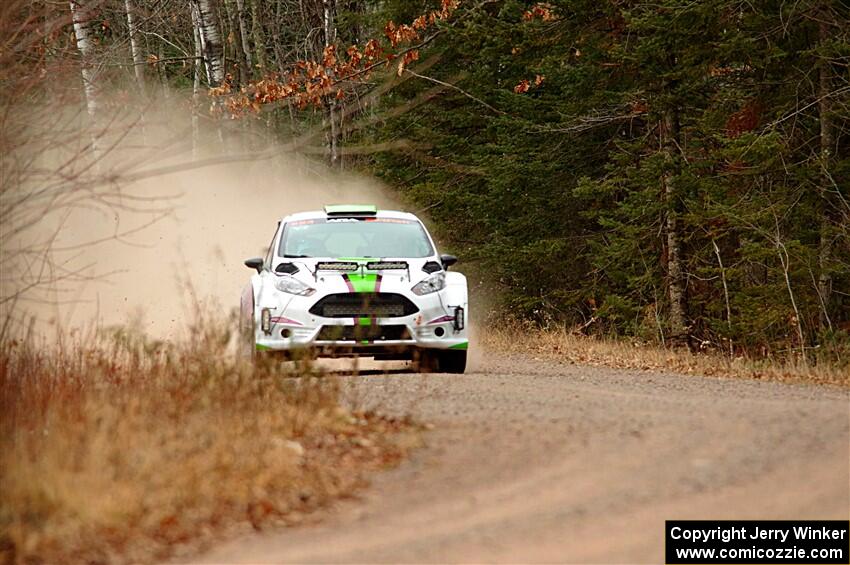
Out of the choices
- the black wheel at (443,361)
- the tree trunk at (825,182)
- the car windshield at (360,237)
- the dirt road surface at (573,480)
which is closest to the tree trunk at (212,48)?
the tree trunk at (825,182)

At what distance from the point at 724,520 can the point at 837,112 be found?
1367cm

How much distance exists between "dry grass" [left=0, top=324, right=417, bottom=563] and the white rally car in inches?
124

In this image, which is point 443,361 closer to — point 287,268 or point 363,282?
point 363,282

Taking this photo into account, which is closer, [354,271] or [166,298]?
[354,271]

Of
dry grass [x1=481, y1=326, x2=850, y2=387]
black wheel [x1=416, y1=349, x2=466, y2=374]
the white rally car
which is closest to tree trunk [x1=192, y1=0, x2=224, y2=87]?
dry grass [x1=481, y1=326, x2=850, y2=387]

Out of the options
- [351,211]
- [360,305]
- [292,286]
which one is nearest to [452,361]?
[360,305]

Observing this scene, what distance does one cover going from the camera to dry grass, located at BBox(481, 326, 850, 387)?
54.0 feet

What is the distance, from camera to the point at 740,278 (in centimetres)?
2411

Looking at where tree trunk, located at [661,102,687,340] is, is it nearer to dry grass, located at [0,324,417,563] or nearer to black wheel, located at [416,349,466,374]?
black wheel, located at [416,349,466,374]

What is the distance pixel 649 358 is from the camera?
19.7 metres

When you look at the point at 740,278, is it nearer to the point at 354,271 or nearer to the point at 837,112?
the point at 837,112

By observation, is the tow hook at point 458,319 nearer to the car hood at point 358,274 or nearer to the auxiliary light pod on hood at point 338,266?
Answer: the car hood at point 358,274

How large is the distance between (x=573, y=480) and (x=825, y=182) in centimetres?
1319

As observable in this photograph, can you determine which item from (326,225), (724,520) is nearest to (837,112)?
(326,225)
